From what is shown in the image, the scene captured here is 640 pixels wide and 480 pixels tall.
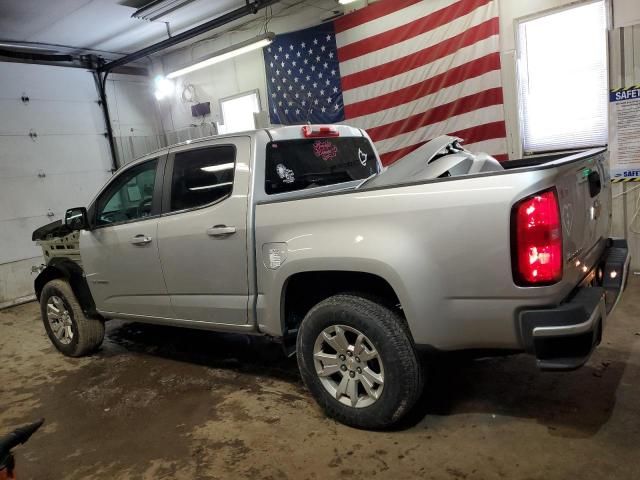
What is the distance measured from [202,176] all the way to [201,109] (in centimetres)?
637

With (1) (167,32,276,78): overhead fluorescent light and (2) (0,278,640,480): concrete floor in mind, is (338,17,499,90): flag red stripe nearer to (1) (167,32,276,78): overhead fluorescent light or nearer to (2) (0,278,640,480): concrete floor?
(1) (167,32,276,78): overhead fluorescent light

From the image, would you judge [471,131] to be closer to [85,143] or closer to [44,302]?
[44,302]

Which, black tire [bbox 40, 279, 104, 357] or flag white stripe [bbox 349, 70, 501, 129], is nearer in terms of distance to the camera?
black tire [bbox 40, 279, 104, 357]

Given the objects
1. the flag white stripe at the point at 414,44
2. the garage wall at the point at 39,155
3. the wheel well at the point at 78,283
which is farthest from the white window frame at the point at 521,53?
the garage wall at the point at 39,155

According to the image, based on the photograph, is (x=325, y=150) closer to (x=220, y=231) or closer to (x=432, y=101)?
(x=220, y=231)

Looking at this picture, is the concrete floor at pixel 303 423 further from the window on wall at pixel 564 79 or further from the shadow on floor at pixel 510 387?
the window on wall at pixel 564 79

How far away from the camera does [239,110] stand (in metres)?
8.93

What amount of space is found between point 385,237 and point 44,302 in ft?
13.0

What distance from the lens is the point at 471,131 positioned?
601 centimetres

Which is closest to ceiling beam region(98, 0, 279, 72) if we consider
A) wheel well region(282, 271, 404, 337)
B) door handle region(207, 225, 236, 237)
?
door handle region(207, 225, 236, 237)

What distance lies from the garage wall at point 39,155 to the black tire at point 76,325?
3969 millimetres

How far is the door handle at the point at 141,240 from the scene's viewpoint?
12.0 feet

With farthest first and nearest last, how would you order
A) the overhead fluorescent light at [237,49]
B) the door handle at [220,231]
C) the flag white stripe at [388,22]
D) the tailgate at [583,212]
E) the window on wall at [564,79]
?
1. the overhead fluorescent light at [237,49]
2. the flag white stripe at [388,22]
3. the window on wall at [564,79]
4. the door handle at [220,231]
5. the tailgate at [583,212]

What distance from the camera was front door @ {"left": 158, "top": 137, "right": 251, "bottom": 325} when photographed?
10.3 feet
